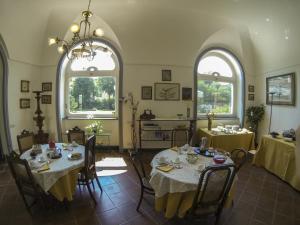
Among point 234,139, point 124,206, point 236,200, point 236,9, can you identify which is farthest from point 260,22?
point 124,206

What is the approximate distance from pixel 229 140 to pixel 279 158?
1.29 metres

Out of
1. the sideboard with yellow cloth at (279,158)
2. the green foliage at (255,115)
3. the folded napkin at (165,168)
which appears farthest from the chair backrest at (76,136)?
the green foliage at (255,115)

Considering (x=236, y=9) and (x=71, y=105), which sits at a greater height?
(x=236, y=9)

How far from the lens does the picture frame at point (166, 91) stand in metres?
5.62

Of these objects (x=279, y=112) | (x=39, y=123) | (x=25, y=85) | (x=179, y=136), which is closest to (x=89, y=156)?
(x=179, y=136)

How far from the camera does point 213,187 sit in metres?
2.10

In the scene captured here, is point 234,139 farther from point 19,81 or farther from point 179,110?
point 19,81

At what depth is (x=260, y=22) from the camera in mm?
4762

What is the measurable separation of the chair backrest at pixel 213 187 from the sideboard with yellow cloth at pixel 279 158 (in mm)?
2160

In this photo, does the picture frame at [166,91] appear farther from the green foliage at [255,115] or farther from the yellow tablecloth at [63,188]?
the yellow tablecloth at [63,188]

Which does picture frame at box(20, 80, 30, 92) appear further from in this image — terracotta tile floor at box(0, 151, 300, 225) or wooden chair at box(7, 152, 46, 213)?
wooden chair at box(7, 152, 46, 213)

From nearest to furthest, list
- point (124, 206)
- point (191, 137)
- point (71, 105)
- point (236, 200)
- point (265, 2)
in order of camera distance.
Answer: point (124, 206) < point (236, 200) < point (265, 2) < point (191, 137) < point (71, 105)

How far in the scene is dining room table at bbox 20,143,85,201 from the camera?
245 cm

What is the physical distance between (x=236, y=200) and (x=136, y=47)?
4363 mm
